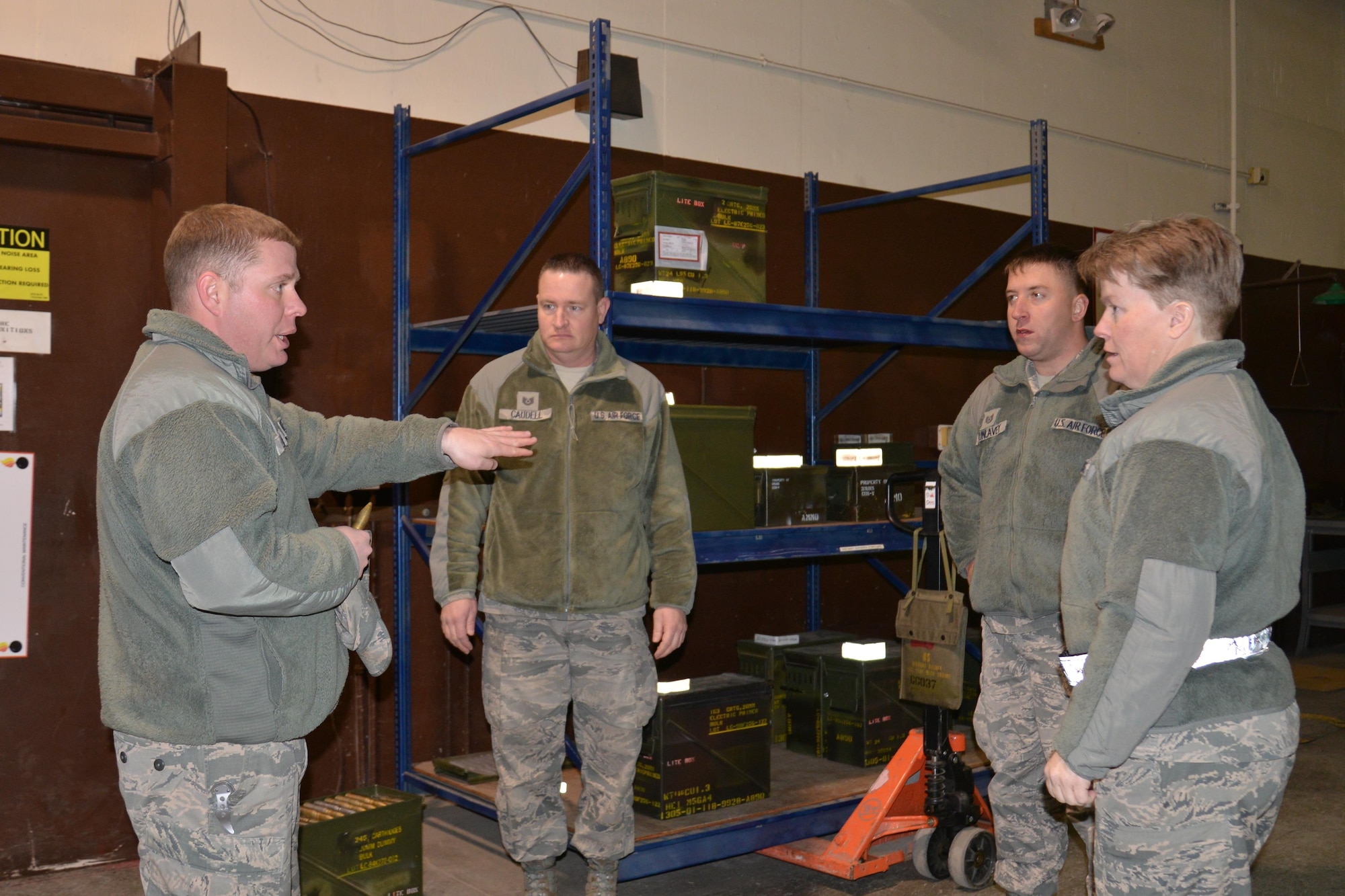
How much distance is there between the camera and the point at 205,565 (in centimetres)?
202

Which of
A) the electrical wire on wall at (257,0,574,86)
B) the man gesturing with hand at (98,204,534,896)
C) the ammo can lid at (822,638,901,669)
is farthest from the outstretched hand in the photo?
the electrical wire on wall at (257,0,574,86)

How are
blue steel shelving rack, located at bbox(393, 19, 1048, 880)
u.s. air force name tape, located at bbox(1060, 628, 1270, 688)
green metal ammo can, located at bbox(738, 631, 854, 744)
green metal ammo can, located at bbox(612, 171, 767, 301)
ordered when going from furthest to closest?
green metal ammo can, located at bbox(738, 631, 854, 744)
green metal ammo can, located at bbox(612, 171, 767, 301)
blue steel shelving rack, located at bbox(393, 19, 1048, 880)
u.s. air force name tape, located at bbox(1060, 628, 1270, 688)

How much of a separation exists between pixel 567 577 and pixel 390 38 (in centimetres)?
265

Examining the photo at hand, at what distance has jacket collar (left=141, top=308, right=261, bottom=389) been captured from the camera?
2.19 meters

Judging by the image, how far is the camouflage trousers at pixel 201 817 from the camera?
2.12 m

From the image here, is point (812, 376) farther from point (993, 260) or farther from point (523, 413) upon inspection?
point (523, 413)

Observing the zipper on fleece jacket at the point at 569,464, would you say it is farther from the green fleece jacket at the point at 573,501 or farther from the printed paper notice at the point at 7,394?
the printed paper notice at the point at 7,394

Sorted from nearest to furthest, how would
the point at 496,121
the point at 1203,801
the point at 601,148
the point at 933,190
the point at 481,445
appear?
the point at 1203,801
the point at 481,445
the point at 601,148
the point at 496,121
the point at 933,190

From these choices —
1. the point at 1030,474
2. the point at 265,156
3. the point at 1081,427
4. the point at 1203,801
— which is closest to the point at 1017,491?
the point at 1030,474

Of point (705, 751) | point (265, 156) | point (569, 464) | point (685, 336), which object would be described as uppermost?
point (265, 156)

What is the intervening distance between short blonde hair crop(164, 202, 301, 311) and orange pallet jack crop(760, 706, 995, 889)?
3.06 m

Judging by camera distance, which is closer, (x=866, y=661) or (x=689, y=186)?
(x=689, y=186)

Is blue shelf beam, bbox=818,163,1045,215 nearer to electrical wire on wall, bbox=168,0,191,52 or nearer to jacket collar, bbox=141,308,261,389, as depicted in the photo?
electrical wire on wall, bbox=168,0,191,52

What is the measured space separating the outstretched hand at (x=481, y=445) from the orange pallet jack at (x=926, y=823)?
234 cm
